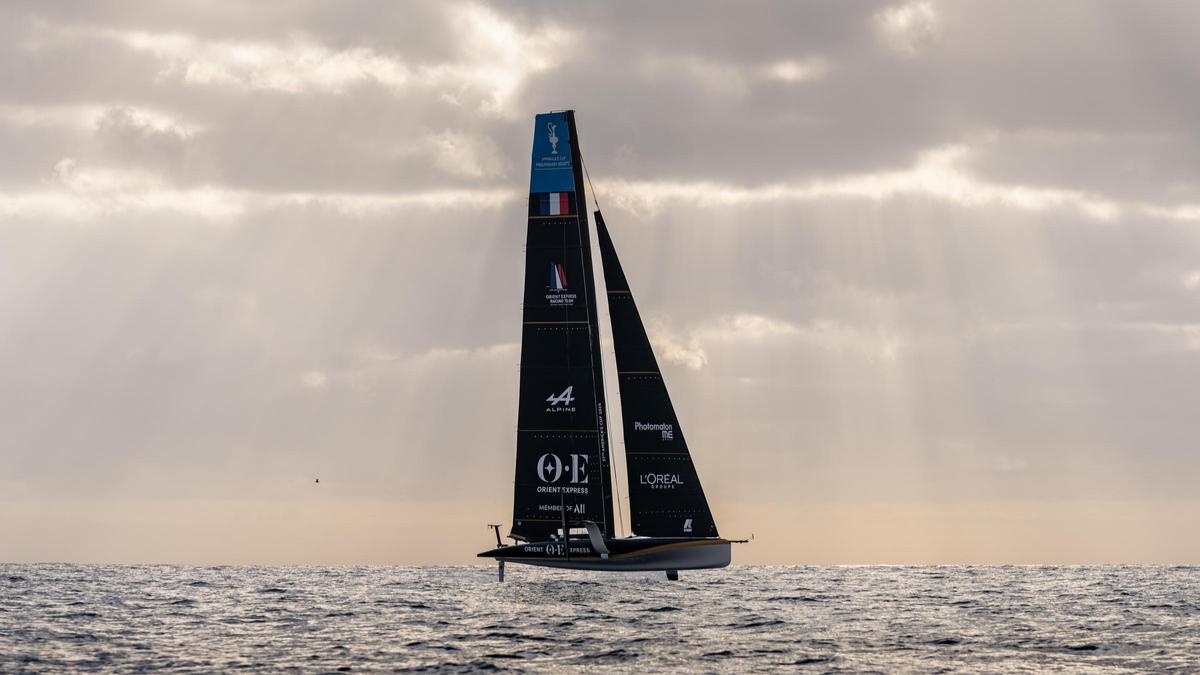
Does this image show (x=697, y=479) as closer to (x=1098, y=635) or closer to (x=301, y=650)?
(x=1098, y=635)

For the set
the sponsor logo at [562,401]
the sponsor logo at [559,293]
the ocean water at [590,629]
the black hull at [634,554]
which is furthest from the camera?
the sponsor logo at [562,401]

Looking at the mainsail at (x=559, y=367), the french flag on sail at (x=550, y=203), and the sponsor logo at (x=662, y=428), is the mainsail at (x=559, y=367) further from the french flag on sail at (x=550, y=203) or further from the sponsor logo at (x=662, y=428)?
the sponsor logo at (x=662, y=428)

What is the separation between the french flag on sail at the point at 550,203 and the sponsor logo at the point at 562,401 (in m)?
7.74

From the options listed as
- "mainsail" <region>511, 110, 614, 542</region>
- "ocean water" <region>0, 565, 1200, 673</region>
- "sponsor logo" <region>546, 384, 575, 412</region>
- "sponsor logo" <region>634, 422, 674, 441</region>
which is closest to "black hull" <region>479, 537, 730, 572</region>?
"mainsail" <region>511, 110, 614, 542</region>

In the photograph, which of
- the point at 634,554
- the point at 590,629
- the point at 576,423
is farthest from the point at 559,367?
the point at 590,629

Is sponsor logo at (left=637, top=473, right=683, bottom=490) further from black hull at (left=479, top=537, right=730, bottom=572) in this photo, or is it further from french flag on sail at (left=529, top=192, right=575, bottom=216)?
french flag on sail at (left=529, top=192, right=575, bottom=216)

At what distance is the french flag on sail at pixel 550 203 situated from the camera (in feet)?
213

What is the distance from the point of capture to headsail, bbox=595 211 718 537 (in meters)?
64.5

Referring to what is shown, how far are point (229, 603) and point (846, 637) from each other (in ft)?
112

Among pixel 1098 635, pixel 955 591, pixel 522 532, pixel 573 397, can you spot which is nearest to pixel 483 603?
pixel 522 532

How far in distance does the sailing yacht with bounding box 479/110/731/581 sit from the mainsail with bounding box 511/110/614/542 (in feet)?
0.14

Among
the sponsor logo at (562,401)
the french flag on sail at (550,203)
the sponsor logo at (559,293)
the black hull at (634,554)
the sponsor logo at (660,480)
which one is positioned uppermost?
the french flag on sail at (550,203)

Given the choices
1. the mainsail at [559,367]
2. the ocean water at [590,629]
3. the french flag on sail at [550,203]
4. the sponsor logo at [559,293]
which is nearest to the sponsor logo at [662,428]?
the mainsail at [559,367]

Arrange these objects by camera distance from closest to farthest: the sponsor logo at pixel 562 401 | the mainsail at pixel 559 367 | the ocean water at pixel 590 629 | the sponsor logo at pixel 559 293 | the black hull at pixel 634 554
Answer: the ocean water at pixel 590 629
the black hull at pixel 634 554
the sponsor logo at pixel 559 293
the mainsail at pixel 559 367
the sponsor logo at pixel 562 401
